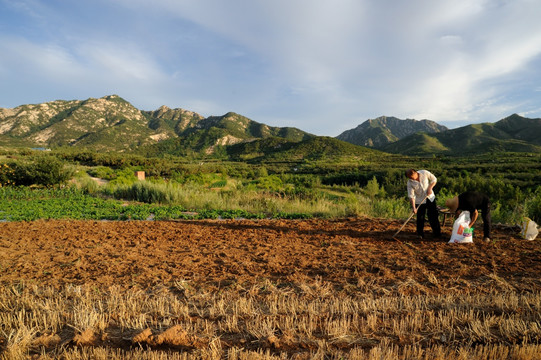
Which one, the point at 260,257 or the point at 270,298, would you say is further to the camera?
the point at 260,257

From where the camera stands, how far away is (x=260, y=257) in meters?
5.37

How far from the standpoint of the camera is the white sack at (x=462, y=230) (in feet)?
19.7

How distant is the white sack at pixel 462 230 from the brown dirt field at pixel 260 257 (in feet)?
0.58

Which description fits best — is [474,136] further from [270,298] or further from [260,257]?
[270,298]

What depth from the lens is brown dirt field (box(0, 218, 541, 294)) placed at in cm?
433

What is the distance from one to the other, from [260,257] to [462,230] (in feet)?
14.9

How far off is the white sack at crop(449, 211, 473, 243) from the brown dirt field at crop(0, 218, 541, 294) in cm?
18

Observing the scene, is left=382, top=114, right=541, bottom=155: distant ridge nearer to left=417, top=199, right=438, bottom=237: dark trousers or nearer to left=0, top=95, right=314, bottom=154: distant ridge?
left=0, top=95, right=314, bottom=154: distant ridge

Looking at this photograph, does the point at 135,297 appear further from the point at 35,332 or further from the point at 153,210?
the point at 153,210

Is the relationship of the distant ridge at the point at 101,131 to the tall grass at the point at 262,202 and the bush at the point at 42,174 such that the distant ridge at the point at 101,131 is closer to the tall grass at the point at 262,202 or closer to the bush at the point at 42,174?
the bush at the point at 42,174

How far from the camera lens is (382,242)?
638 cm

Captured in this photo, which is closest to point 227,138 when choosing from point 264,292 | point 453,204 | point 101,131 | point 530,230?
point 101,131

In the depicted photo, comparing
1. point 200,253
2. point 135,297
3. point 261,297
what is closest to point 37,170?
point 200,253

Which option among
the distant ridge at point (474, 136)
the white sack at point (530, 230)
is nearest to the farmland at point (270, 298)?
the white sack at point (530, 230)
